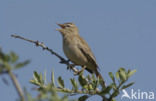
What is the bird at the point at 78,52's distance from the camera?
27.6 feet

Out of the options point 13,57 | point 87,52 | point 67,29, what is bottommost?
point 13,57

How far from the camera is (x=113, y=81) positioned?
13.1 feet

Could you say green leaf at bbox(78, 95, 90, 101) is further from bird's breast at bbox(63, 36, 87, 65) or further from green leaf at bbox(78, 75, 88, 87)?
bird's breast at bbox(63, 36, 87, 65)

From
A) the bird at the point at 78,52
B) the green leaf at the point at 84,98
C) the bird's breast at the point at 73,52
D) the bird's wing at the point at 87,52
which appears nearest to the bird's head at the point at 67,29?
the bird at the point at 78,52

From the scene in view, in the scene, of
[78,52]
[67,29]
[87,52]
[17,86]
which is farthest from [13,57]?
[67,29]

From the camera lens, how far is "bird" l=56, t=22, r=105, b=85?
27.6ft

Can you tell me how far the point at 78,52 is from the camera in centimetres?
862

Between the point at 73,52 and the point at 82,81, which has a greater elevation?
the point at 73,52

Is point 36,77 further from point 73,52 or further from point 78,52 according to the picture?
point 78,52

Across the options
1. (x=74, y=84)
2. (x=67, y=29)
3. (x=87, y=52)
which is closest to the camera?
(x=74, y=84)

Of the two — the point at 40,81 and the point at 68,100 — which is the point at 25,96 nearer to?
the point at 68,100

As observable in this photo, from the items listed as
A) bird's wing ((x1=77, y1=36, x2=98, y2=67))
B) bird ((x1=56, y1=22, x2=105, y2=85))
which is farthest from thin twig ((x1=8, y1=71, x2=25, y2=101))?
bird's wing ((x1=77, y1=36, x2=98, y2=67))

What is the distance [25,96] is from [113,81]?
118 inches

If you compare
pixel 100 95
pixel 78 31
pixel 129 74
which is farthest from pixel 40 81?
pixel 78 31
